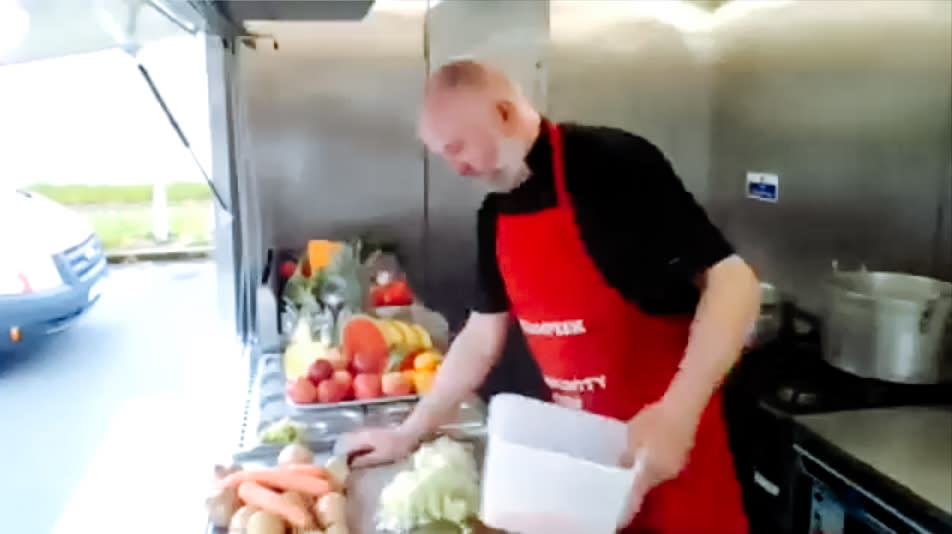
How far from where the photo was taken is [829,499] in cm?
124

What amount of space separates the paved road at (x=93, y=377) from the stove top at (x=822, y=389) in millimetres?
907

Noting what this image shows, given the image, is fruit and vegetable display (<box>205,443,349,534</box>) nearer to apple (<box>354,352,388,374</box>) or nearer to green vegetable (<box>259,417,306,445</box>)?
green vegetable (<box>259,417,306,445</box>)

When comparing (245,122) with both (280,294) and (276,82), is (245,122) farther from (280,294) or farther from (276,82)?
(280,294)

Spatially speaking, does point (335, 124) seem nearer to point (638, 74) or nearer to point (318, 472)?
point (638, 74)

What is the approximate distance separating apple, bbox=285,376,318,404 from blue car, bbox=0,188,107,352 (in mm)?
422

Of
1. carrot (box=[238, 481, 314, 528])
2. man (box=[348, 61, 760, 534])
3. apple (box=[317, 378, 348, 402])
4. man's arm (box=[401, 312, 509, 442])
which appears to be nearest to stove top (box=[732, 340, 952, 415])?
man (box=[348, 61, 760, 534])

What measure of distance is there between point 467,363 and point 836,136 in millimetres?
812

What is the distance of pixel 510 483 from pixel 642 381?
35cm

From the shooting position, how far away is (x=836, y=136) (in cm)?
162

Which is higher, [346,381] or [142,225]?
[142,225]

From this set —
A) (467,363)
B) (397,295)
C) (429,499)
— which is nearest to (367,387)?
(467,363)

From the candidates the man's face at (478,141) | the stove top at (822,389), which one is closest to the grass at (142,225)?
the man's face at (478,141)

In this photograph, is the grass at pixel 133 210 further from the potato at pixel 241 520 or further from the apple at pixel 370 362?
the potato at pixel 241 520

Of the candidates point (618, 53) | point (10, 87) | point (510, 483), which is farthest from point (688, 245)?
point (10, 87)
